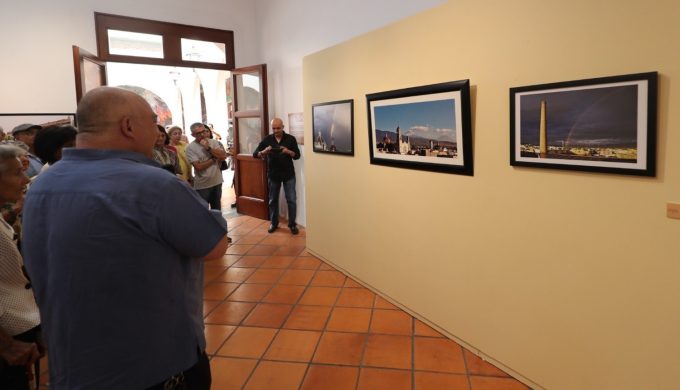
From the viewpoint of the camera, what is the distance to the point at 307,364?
263cm

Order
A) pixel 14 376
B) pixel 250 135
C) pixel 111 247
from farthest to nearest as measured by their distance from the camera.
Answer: pixel 250 135, pixel 14 376, pixel 111 247

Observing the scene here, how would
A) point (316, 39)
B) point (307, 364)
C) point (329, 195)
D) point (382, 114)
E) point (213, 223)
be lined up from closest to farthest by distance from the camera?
1. point (213, 223)
2. point (307, 364)
3. point (382, 114)
4. point (329, 195)
5. point (316, 39)

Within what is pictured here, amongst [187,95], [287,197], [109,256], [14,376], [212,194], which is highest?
[187,95]

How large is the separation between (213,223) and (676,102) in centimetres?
186

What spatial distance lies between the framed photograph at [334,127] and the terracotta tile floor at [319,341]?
1361 mm

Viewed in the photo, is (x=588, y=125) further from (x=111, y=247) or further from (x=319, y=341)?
(x=319, y=341)

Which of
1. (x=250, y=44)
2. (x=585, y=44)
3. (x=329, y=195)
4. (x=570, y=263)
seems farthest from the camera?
(x=250, y=44)

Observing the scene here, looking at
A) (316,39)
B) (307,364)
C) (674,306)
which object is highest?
(316,39)

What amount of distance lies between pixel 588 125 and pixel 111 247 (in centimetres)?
205

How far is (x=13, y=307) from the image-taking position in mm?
1557

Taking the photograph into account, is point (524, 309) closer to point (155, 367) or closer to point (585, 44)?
point (585, 44)

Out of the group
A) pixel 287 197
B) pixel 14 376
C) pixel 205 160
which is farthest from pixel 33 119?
pixel 14 376

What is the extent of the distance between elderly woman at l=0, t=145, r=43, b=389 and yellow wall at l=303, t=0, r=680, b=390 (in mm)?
2387

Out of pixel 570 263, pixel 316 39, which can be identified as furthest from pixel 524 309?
pixel 316 39
